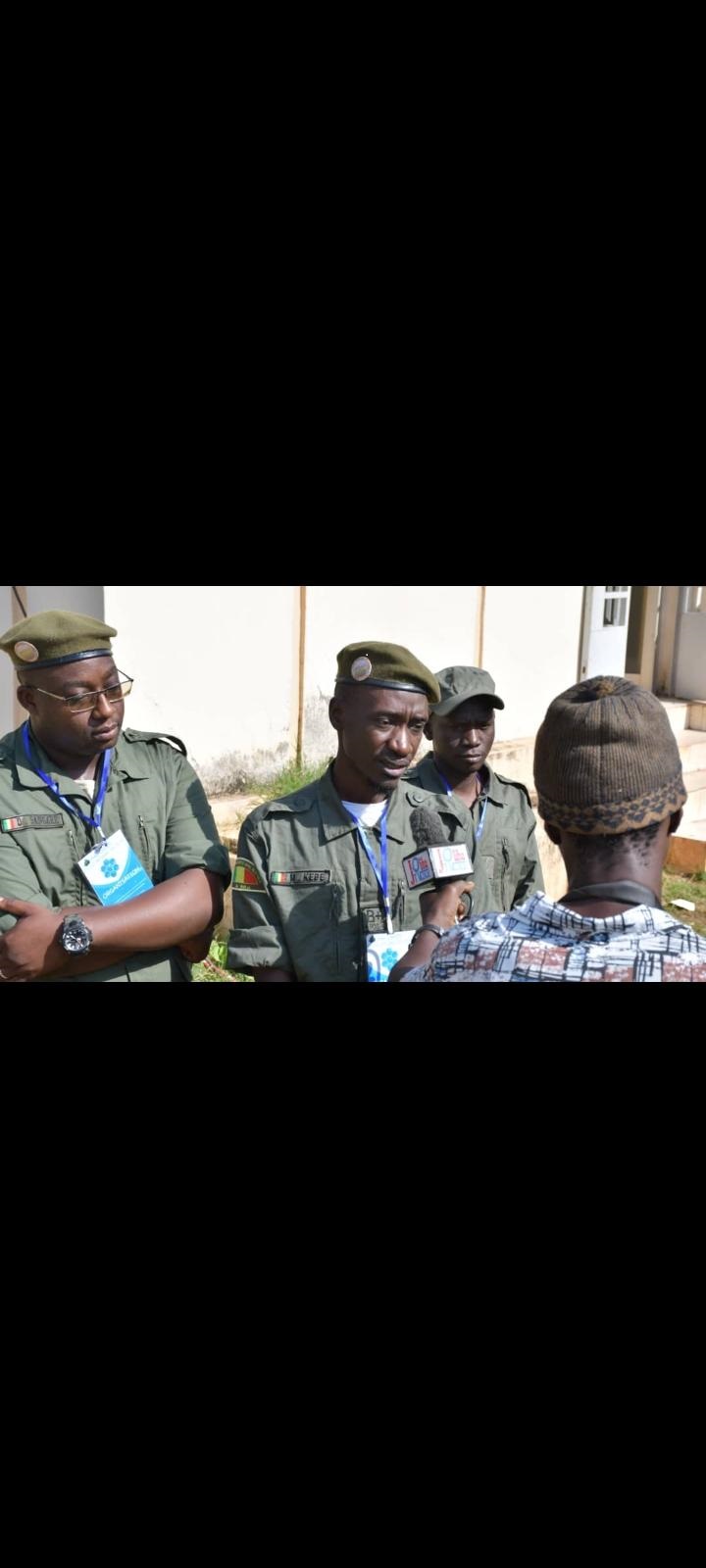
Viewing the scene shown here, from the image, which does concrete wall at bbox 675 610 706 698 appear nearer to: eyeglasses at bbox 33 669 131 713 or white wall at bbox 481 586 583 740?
white wall at bbox 481 586 583 740

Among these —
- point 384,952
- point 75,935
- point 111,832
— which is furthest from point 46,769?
point 384,952

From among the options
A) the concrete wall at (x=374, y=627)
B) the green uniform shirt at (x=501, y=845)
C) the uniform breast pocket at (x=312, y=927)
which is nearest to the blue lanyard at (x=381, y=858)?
the uniform breast pocket at (x=312, y=927)

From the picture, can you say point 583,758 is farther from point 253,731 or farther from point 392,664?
point 253,731

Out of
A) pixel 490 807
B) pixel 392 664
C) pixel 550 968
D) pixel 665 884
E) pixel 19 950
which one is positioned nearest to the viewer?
pixel 550 968

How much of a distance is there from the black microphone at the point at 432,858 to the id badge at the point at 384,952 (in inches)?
5.8

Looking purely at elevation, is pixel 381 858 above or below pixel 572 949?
below

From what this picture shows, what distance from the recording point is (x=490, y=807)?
3.97 meters

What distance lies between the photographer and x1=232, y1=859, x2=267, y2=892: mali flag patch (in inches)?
121

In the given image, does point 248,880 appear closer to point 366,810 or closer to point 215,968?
point 366,810

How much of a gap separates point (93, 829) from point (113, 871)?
0.13 m

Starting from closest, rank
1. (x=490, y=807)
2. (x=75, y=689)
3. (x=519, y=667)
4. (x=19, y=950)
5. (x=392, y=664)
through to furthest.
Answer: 1. (x=19, y=950)
2. (x=75, y=689)
3. (x=392, y=664)
4. (x=490, y=807)
5. (x=519, y=667)

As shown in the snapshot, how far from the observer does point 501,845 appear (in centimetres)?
391

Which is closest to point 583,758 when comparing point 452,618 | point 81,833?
point 81,833

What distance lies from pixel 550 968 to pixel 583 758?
0.31 meters
